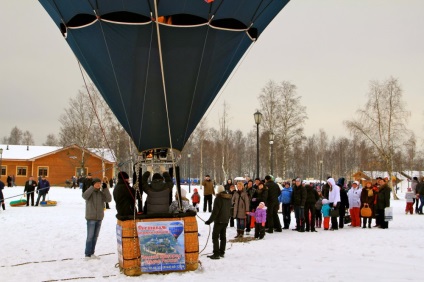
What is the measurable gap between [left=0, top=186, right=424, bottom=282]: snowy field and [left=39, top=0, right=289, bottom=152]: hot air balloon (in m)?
2.40

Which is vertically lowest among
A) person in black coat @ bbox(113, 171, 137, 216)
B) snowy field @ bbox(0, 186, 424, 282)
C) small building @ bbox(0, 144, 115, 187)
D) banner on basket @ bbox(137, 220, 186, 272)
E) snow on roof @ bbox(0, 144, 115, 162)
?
snowy field @ bbox(0, 186, 424, 282)

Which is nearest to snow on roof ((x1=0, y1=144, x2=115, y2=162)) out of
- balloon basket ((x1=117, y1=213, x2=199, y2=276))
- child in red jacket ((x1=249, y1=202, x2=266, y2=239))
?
child in red jacket ((x1=249, y1=202, x2=266, y2=239))

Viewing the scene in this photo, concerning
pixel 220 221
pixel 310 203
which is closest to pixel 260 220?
pixel 310 203

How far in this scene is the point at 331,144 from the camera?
101 metres

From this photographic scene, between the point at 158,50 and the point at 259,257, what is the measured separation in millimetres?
4433

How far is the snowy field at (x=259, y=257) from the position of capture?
24.0 ft

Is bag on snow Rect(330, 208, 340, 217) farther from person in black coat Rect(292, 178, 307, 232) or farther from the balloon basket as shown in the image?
the balloon basket

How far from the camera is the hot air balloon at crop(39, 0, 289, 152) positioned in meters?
7.83

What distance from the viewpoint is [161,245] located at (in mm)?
7605

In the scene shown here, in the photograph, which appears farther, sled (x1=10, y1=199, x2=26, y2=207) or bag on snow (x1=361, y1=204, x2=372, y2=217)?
sled (x1=10, y1=199, x2=26, y2=207)

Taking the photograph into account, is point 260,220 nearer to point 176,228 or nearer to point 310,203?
point 310,203

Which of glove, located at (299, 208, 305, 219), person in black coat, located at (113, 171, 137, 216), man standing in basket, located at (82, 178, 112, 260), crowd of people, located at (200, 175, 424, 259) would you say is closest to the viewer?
person in black coat, located at (113, 171, 137, 216)

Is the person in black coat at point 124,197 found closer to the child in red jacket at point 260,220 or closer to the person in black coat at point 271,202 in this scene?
the child in red jacket at point 260,220

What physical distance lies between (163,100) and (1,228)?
7975mm
